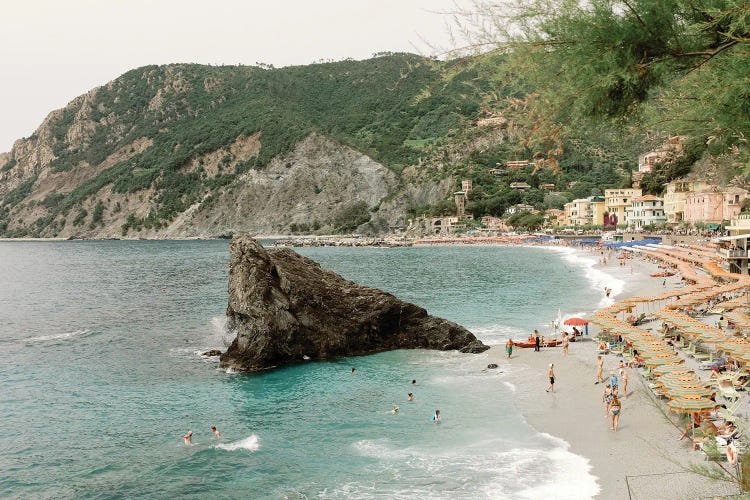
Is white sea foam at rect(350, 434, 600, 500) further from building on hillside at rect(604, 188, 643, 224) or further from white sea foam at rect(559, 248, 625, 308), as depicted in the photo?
building on hillside at rect(604, 188, 643, 224)

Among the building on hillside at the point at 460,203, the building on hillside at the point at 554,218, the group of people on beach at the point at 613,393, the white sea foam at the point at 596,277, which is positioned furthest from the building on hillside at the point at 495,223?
the group of people on beach at the point at 613,393

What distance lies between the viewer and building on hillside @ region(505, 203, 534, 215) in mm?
170625

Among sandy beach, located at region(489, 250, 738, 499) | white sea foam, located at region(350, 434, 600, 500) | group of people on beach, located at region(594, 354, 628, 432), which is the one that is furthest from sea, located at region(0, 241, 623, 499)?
group of people on beach, located at region(594, 354, 628, 432)

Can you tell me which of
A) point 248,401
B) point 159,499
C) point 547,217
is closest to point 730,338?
point 248,401

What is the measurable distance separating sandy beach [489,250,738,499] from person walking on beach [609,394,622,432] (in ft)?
0.73

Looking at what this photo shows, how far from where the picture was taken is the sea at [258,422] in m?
17.2

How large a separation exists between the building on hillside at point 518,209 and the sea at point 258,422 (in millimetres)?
126540

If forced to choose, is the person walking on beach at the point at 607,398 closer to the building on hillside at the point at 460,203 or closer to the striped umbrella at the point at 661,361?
the striped umbrella at the point at 661,361

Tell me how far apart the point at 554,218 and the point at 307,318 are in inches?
5453

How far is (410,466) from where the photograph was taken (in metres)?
17.9

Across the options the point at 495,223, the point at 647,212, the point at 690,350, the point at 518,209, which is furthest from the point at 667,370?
the point at 518,209

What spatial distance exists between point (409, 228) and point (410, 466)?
16905cm

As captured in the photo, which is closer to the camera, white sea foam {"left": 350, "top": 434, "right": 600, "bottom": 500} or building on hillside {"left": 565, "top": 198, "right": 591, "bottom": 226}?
white sea foam {"left": 350, "top": 434, "right": 600, "bottom": 500}

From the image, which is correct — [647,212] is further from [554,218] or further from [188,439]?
[188,439]
